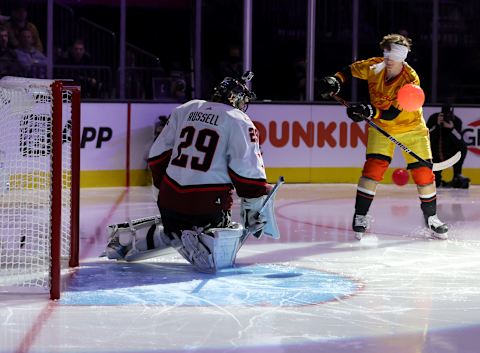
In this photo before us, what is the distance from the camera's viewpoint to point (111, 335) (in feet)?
12.5

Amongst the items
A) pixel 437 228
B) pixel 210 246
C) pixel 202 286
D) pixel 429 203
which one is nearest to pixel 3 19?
pixel 429 203

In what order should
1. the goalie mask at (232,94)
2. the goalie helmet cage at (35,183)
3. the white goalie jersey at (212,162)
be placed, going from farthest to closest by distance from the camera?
1. the goalie mask at (232,94)
2. the white goalie jersey at (212,162)
3. the goalie helmet cage at (35,183)

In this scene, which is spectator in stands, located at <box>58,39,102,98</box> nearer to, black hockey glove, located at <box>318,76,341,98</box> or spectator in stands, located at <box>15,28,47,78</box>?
spectator in stands, located at <box>15,28,47,78</box>

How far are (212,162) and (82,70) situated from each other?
4891 millimetres

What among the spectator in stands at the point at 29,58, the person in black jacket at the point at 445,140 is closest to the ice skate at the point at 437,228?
the person in black jacket at the point at 445,140

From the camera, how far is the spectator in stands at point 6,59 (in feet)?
30.8

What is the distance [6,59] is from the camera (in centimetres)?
940

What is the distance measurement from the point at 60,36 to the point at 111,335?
20.8 feet

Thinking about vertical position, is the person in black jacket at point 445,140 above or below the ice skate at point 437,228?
above

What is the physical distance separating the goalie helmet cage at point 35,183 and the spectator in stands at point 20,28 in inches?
151

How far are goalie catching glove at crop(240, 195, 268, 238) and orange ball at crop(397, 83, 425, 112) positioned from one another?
4.89 feet

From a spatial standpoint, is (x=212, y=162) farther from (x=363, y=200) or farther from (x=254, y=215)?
(x=363, y=200)

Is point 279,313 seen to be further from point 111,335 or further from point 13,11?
point 13,11

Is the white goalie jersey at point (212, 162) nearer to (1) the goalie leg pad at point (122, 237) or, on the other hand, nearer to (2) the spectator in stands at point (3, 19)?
(1) the goalie leg pad at point (122, 237)
